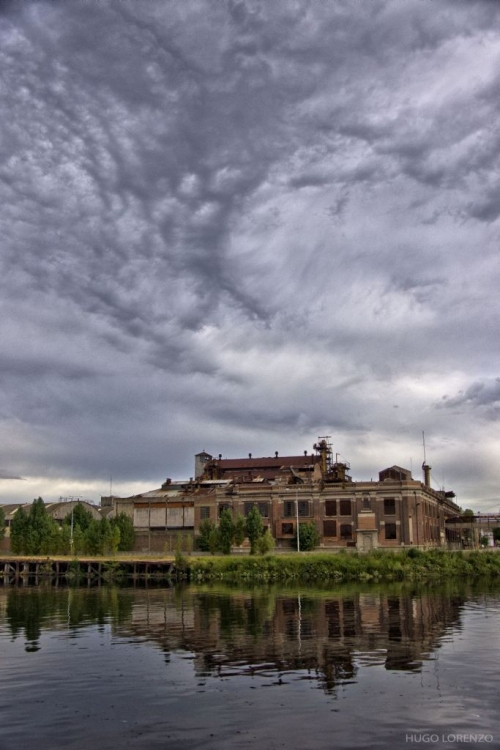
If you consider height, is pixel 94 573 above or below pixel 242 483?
below

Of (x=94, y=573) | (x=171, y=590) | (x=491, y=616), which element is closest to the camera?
(x=491, y=616)

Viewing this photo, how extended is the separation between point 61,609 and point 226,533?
42541 millimetres

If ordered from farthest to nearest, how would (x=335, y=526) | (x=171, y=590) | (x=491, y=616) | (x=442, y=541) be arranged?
(x=442, y=541), (x=335, y=526), (x=171, y=590), (x=491, y=616)

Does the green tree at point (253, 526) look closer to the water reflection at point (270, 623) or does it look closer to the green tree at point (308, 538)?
the green tree at point (308, 538)

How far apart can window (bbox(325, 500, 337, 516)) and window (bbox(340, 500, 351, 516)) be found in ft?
2.99

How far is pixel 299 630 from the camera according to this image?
117 feet

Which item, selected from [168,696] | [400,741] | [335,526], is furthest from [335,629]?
[335,526]

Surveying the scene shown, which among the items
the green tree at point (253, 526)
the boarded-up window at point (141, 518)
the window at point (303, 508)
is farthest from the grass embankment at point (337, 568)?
the boarded-up window at point (141, 518)

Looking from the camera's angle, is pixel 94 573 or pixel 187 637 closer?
pixel 187 637

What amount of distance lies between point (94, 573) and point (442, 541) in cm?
6291

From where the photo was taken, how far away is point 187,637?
111ft

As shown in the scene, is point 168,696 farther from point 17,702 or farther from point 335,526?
point 335,526


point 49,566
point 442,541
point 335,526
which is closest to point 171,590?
point 49,566

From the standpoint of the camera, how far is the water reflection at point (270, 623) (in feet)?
Answer: 89.8
